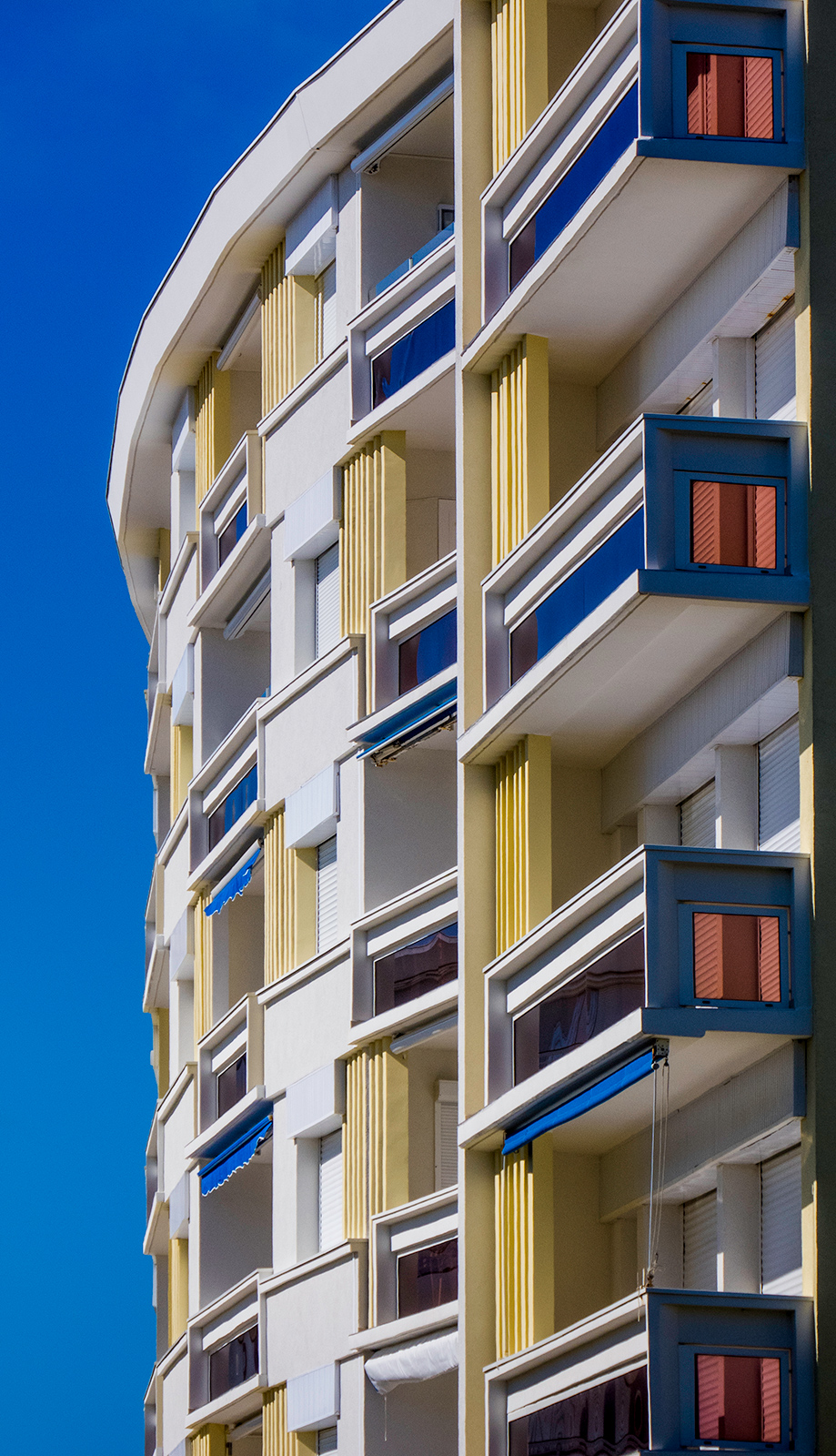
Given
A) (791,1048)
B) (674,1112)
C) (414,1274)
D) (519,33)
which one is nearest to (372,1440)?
(414,1274)

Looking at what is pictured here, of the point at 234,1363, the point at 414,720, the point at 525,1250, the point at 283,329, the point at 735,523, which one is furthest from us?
the point at 283,329

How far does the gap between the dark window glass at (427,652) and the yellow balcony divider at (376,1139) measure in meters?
4.13

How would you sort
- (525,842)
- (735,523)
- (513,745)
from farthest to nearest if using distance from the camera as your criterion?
(513,745)
(525,842)
(735,523)

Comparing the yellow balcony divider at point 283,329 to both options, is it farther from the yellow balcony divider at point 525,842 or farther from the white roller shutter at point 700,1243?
the white roller shutter at point 700,1243

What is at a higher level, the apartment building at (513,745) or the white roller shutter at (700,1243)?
the apartment building at (513,745)

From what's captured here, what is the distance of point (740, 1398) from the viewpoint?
774 inches

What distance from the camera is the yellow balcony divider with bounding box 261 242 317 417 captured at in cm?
3431

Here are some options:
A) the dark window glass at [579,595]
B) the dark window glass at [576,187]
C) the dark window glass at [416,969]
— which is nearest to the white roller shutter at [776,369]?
the dark window glass at [579,595]

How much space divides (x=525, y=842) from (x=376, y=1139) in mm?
5445

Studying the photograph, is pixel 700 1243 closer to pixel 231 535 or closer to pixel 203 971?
pixel 203 971

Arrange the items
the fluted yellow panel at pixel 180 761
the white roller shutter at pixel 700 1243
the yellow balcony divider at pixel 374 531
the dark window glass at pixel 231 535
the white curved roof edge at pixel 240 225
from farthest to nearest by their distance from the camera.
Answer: the fluted yellow panel at pixel 180 761, the dark window glass at pixel 231 535, the white curved roof edge at pixel 240 225, the yellow balcony divider at pixel 374 531, the white roller shutter at pixel 700 1243

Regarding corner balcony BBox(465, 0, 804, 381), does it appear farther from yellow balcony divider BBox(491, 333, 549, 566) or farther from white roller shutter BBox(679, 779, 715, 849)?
white roller shutter BBox(679, 779, 715, 849)

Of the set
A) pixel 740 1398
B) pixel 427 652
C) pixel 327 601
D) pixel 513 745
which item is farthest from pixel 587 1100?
pixel 327 601

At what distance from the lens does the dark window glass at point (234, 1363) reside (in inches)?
1299
